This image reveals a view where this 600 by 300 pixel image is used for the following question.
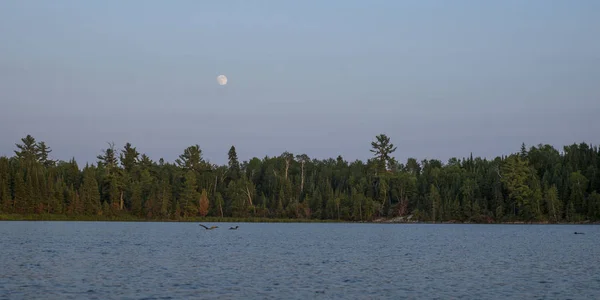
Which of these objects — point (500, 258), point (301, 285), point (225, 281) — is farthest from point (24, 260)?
point (500, 258)

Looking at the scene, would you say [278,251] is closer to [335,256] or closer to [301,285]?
[335,256]

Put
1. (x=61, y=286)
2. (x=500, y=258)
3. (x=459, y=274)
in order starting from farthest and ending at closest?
(x=500, y=258) → (x=459, y=274) → (x=61, y=286)

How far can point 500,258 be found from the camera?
230 feet

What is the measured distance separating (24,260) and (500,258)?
48.5 meters

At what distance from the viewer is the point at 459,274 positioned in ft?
176

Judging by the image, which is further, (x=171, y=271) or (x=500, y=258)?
(x=500, y=258)

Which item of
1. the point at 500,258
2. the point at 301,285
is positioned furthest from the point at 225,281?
the point at 500,258

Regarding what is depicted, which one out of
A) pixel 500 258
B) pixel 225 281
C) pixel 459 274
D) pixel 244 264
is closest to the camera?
pixel 225 281

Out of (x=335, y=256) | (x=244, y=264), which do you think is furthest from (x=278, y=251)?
(x=244, y=264)

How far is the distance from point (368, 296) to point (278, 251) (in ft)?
128

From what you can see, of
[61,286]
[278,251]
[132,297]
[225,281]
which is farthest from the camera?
[278,251]

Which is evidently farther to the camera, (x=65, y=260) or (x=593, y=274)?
(x=65, y=260)

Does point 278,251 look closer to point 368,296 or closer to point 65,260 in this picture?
point 65,260

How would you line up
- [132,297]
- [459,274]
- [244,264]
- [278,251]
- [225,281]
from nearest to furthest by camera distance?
[132,297]
[225,281]
[459,274]
[244,264]
[278,251]
